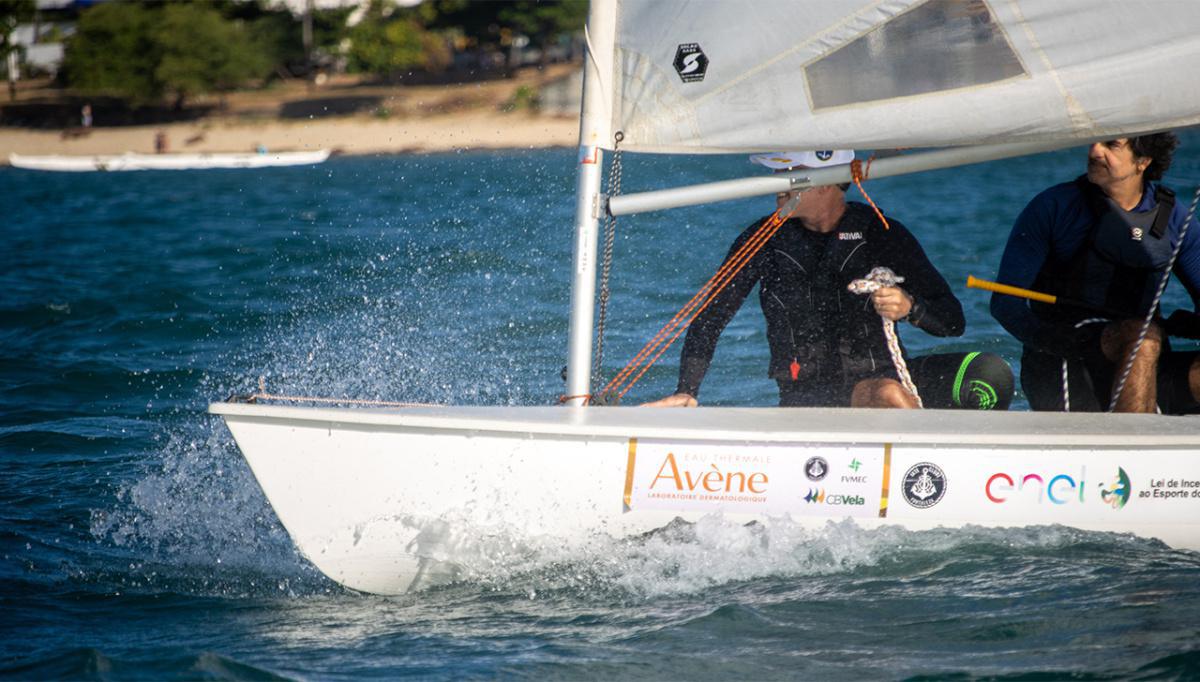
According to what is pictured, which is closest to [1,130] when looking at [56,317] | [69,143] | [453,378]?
[69,143]

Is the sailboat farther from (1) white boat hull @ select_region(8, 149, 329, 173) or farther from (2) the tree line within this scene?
(2) the tree line

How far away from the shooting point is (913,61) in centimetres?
367

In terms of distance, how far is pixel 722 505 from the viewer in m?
3.56

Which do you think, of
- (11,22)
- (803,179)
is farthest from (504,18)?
(803,179)

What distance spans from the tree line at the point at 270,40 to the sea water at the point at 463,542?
38346 millimetres

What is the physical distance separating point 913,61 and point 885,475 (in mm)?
1173

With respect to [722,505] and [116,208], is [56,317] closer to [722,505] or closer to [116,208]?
[722,505]

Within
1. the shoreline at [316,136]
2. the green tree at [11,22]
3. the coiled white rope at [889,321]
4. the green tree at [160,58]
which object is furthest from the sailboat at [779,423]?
the green tree at [11,22]

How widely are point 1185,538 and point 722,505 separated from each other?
4.48 feet

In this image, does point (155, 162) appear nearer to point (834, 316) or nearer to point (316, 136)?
point (316, 136)

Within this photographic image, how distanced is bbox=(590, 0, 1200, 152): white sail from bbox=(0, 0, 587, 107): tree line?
42.8 m

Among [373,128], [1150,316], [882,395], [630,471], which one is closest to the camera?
[630,471]

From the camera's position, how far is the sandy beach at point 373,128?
41531 millimetres

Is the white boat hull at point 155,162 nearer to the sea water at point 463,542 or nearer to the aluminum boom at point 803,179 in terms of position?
the sea water at point 463,542
